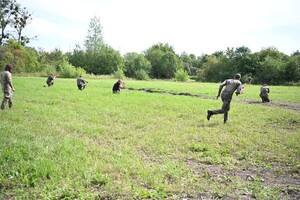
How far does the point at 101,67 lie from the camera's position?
7775 cm

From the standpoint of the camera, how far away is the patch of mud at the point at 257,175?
5.67 metres

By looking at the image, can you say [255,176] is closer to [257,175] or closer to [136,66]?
[257,175]

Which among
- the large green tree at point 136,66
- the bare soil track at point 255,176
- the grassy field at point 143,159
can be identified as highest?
the large green tree at point 136,66

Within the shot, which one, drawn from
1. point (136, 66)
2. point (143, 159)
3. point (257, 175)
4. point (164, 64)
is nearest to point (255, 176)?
point (257, 175)

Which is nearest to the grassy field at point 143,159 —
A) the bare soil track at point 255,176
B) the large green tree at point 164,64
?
the bare soil track at point 255,176

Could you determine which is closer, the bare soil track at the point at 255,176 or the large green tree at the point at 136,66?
the bare soil track at the point at 255,176

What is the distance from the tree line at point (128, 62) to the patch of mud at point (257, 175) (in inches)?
2318

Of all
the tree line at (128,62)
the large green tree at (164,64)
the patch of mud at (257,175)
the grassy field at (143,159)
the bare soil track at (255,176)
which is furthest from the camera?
the large green tree at (164,64)

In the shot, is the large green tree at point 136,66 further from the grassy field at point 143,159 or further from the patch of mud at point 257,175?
the patch of mud at point 257,175

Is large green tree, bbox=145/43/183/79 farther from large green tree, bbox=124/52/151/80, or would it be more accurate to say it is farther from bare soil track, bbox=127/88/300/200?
bare soil track, bbox=127/88/300/200

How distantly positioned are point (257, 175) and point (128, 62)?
81.9m

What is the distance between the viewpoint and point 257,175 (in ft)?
20.9

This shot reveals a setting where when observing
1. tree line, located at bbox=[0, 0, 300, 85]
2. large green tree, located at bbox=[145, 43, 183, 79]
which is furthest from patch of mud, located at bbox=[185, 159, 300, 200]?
large green tree, located at bbox=[145, 43, 183, 79]

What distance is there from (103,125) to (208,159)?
5.30 metres
